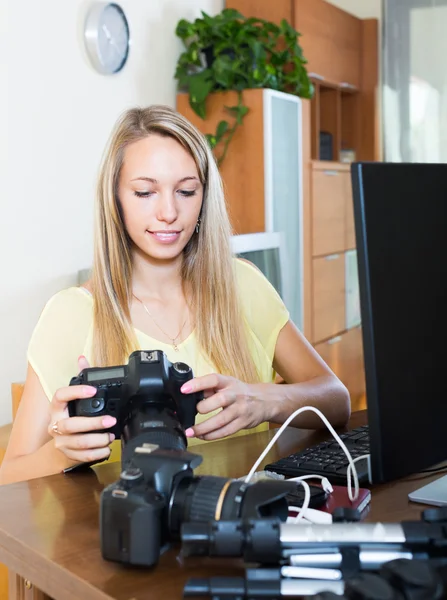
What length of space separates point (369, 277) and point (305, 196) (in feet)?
10.8

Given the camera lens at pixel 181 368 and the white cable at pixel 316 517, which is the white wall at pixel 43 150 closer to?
the camera lens at pixel 181 368

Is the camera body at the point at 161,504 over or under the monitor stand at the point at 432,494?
over

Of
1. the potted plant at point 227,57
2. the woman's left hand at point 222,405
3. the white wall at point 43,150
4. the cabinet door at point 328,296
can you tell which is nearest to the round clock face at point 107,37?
the white wall at point 43,150

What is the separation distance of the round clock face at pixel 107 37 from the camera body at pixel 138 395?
227 centimetres

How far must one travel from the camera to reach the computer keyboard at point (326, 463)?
1106 millimetres

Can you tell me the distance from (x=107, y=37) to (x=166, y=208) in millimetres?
1867

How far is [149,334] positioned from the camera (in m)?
1.60

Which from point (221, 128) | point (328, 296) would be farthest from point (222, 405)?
point (328, 296)

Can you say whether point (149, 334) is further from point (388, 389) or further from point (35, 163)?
point (35, 163)

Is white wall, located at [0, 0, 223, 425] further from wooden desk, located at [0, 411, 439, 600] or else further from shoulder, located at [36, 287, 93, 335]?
wooden desk, located at [0, 411, 439, 600]

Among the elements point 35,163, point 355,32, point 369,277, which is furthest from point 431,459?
point 355,32

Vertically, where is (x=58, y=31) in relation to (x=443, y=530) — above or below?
above

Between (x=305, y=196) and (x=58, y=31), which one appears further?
(x=305, y=196)

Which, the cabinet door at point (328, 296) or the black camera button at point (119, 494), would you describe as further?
the cabinet door at point (328, 296)
